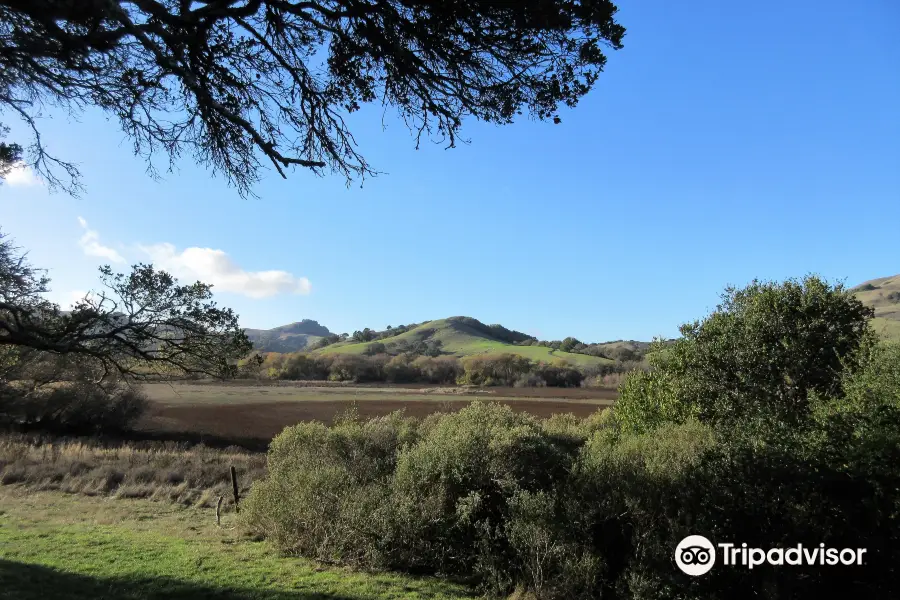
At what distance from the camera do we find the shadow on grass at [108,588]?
677cm

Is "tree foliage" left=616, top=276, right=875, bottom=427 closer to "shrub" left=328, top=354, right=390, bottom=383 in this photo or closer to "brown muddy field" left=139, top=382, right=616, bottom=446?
"brown muddy field" left=139, top=382, right=616, bottom=446

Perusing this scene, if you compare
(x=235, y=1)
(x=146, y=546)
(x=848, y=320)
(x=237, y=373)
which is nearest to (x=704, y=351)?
(x=848, y=320)

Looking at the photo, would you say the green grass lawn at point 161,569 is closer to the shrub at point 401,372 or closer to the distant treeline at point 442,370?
the distant treeline at point 442,370

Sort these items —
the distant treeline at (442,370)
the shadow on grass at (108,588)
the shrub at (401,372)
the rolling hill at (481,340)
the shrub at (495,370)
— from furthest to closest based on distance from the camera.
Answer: the rolling hill at (481,340), the shrub at (401,372), the shrub at (495,370), the distant treeline at (442,370), the shadow on grass at (108,588)

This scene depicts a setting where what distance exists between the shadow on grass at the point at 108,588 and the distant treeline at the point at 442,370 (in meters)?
55.7

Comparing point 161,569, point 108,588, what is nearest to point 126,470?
point 161,569

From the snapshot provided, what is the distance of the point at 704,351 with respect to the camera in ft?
41.0

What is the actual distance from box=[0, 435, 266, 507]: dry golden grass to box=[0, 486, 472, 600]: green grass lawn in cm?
514

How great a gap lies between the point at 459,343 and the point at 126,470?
342ft

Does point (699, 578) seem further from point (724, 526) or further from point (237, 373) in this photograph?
point (237, 373)

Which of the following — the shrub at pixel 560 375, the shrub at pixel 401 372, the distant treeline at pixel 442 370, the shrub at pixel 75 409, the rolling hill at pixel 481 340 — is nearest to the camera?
the shrub at pixel 75 409

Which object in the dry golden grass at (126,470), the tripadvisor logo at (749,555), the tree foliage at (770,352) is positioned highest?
the tree foliage at (770,352)

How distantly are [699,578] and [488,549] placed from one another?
10.6 feet

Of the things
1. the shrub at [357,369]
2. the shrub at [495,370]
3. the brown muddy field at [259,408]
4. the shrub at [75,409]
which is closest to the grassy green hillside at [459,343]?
the shrub at [495,370]
